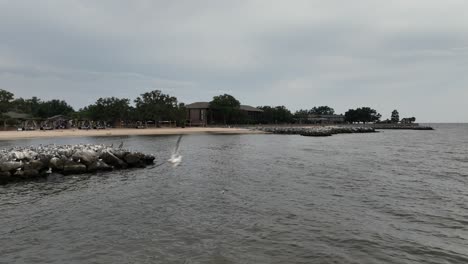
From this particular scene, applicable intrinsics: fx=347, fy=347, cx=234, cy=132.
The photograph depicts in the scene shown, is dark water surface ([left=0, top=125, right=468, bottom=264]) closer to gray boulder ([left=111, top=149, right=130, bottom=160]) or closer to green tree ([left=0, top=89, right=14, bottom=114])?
gray boulder ([left=111, top=149, right=130, bottom=160])

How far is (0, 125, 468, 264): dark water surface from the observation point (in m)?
8.31

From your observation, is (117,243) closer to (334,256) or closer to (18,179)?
(334,256)

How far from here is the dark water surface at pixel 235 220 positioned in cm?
831

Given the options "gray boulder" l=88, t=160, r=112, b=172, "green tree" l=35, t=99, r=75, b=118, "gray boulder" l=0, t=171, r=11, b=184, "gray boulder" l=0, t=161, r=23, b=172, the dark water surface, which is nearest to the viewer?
the dark water surface

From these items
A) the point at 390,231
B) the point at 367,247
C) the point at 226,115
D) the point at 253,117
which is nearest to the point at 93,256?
the point at 367,247

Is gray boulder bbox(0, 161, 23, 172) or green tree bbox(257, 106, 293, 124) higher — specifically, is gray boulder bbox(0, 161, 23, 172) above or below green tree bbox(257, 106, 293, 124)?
below

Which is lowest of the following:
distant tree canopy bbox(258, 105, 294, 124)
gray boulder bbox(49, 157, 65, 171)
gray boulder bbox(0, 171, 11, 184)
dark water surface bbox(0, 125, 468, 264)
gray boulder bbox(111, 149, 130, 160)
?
dark water surface bbox(0, 125, 468, 264)

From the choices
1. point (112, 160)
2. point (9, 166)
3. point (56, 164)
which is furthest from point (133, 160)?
point (9, 166)

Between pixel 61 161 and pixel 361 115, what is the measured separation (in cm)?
18968

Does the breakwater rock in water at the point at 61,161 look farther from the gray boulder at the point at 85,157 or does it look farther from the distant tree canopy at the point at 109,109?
the distant tree canopy at the point at 109,109

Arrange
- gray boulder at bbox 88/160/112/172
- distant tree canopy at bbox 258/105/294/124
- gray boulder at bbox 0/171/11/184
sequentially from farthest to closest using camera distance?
distant tree canopy at bbox 258/105/294/124 < gray boulder at bbox 88/160/112/172 < gray boulder at bbox 0/171/11/184

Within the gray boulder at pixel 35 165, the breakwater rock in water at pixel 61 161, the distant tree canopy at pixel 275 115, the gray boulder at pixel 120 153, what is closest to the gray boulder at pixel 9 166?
the breakwater rock in water at pixel 61 161

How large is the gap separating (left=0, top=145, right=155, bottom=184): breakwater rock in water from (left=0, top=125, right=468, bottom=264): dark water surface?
5.42 ft

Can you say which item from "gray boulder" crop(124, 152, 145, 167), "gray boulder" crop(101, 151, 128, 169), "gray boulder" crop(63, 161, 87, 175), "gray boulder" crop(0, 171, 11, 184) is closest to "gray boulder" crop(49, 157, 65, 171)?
"gray boulder" crop(63, 161, 87, 175)
